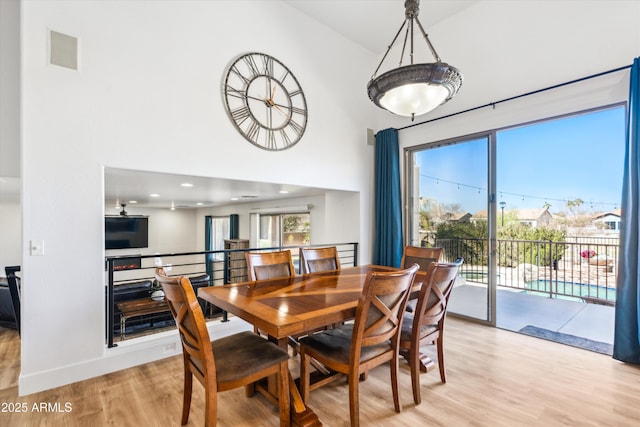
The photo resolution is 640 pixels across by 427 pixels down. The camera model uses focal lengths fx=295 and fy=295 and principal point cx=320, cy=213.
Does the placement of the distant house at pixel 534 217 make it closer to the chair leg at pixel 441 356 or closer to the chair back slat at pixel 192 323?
the chair leg at pixel 441 356

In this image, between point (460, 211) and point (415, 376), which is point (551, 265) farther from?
point (415, 376)

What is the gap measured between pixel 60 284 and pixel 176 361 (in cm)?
112

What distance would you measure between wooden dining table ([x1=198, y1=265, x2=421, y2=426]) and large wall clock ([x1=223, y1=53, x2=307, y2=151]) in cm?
174

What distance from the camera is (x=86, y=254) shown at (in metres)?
2.34

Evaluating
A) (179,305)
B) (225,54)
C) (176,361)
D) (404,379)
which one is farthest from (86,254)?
(404,379)

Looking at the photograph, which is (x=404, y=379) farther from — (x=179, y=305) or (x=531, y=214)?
(x=531, y=214)

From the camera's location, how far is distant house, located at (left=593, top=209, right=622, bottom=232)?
3369mm

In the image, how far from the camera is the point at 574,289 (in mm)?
4332

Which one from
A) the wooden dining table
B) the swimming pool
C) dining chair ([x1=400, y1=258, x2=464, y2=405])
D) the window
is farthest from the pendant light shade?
the swimming pool

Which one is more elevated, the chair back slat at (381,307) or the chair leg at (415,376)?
the chair back slat at (381,307)

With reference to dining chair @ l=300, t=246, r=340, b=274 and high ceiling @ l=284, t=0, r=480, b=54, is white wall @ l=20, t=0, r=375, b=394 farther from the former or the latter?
dining chair @ l=300, t=246, r=340, b=274

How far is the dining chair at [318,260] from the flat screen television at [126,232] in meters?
5.97

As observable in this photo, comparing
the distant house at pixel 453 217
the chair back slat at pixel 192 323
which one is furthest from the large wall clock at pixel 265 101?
the distant house at pixel 453 217

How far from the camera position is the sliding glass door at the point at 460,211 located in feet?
11.9
